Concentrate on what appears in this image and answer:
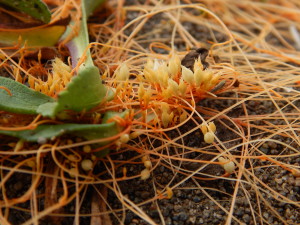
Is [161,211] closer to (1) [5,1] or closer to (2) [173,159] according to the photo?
(2) [173,159]

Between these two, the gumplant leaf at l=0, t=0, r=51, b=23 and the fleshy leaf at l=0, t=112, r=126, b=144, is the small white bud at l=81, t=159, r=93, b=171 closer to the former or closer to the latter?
the fleshy leaf at l=0, t=112, r=126, b=144

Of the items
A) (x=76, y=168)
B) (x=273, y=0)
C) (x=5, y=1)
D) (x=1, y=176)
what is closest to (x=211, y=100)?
(x=76, y=168)

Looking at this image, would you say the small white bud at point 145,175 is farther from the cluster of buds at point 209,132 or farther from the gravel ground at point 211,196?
the cluster of buds at point 209,132

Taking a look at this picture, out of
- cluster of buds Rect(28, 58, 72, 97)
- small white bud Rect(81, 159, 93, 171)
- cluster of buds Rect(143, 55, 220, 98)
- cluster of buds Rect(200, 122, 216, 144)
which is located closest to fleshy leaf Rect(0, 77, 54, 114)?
cluster of buds Rect(28, 58, 72, 97)

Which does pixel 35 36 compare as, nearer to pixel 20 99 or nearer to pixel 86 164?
pixel 20 99

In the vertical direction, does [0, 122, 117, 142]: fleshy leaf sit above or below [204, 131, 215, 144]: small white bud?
above
